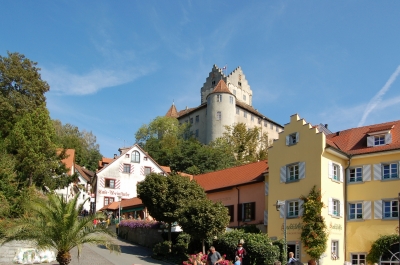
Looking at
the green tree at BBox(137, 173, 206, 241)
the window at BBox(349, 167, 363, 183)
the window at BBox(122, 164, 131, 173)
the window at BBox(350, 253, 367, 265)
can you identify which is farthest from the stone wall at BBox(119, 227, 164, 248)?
the window at BBox(122, 164, 131, 173)

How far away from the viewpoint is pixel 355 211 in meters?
33.8

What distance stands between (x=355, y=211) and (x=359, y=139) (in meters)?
5.09

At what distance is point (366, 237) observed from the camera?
32531 mm

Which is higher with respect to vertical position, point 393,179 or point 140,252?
point 393,179

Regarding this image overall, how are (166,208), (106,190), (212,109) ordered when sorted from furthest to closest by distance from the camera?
(212,109) < (106,190) < (166,208)

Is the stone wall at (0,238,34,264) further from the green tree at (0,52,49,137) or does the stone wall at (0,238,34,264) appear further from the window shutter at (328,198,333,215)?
the green tree at (0,52,49,137)

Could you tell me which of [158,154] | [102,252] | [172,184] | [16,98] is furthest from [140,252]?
[158,154]

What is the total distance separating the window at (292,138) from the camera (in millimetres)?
34834

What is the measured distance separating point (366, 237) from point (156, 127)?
2639 inches

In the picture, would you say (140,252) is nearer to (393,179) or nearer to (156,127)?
(393,179)

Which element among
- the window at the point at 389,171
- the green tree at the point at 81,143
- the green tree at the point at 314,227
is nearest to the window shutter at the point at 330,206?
the green tree at the point at 314,227

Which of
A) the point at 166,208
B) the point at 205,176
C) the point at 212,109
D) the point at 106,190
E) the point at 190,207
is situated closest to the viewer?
the point at 190,207

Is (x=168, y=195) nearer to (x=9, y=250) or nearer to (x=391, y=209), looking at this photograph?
(x=9, y=250)

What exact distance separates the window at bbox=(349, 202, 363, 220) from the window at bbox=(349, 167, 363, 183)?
1.58 metres
